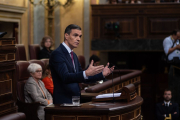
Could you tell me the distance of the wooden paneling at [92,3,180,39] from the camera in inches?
321

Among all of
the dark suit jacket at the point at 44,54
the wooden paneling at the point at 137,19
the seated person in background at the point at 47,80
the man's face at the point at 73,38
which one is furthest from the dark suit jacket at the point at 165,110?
the man's face at the point at 73,38

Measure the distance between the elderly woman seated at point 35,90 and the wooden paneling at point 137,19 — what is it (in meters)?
4.17

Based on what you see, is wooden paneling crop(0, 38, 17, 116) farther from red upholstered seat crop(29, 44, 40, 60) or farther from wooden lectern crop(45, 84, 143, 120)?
red upholstered seat crop(29, 44, 40, 60)

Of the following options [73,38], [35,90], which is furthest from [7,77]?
[73,38]

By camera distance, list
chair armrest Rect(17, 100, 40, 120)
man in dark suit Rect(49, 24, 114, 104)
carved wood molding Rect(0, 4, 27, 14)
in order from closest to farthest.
A: 1. man in dark suit Rect(49, 24, 114, 104)
2. chair armrest Rect(17, 100, 40, 120)
3. carved wood molding Rect(0, 4, 27, 14)

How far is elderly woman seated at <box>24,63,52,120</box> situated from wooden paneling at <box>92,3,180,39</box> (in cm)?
417

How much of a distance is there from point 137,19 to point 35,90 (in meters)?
4.65

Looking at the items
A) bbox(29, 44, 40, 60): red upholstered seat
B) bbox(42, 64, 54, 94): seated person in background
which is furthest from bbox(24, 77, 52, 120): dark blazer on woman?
bbox(29, 44, 40, 60): red upholstered seat

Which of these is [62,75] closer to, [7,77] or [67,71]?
[67,71]

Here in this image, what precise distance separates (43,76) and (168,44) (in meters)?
2.96

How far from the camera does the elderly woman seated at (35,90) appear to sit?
13.7 ft

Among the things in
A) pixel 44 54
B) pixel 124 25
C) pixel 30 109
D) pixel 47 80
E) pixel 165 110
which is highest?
pixel 124 25

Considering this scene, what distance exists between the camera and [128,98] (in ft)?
9.21

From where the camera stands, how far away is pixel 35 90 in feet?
13.8
